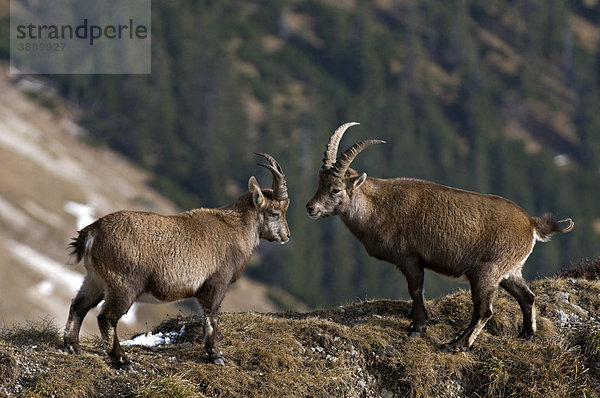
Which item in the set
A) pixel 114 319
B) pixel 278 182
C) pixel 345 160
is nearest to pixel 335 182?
pixel 345 160

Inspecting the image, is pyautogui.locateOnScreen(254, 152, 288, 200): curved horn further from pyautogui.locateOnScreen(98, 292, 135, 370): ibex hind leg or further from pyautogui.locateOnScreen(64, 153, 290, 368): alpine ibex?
pyautogui.locateOnScreen(98, 292, 135, 370): ibex hind leg

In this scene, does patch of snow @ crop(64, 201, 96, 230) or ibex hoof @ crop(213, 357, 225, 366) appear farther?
patch of snow @ crop(64, 201, 96, 230)

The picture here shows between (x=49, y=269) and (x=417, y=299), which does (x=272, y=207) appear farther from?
(x=49, y=269)

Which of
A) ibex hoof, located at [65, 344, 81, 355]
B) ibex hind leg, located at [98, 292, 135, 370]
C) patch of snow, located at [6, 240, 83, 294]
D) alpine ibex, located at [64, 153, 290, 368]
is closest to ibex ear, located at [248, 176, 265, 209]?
alpine ibex, located at [64, 153, 290, 368]

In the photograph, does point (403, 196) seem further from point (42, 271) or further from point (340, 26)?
point (340, 26)

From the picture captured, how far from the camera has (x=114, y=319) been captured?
13211mm

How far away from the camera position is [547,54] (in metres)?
180

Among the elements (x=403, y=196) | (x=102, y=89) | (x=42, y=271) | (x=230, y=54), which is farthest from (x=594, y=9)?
(x=403, y=196)

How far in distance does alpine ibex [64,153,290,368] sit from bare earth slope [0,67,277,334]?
156 ft

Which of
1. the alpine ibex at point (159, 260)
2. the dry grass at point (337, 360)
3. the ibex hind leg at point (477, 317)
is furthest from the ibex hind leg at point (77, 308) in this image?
the ibex hind leg at point (477, 317)

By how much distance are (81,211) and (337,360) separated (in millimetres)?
84881

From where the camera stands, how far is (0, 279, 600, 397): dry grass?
12.8 meters

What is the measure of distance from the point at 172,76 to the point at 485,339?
476 ft

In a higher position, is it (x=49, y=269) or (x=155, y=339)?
(x=155, y=339)
